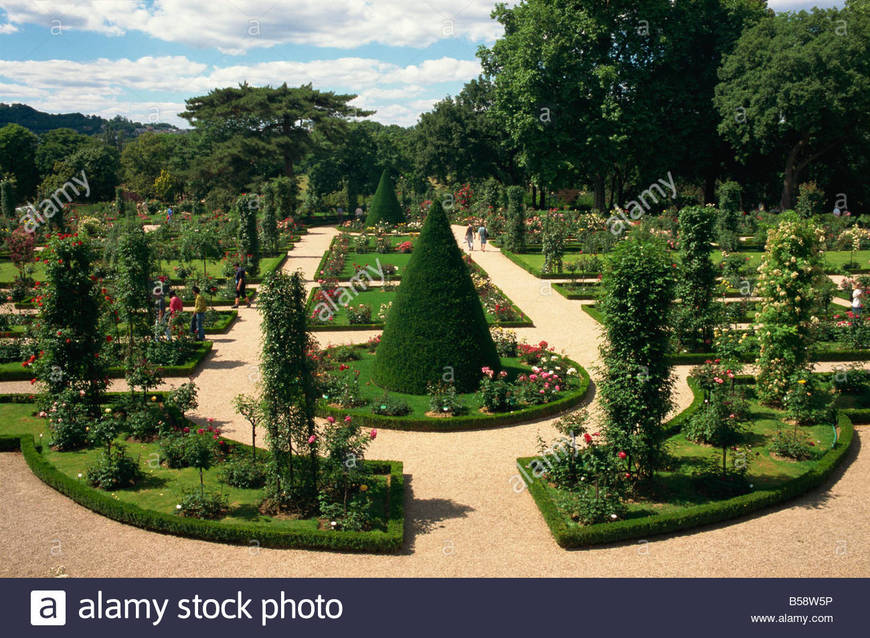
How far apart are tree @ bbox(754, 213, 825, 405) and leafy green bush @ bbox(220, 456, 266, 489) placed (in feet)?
34.6

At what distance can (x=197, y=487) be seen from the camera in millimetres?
11258

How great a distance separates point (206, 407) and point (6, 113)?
173 m

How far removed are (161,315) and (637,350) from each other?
48.0ft

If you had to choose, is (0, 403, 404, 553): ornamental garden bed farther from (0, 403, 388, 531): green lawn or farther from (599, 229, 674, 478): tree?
(599, 229, 674, 478): tree

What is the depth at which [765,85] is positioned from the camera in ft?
134

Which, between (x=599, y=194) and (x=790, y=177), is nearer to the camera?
(x=790, y=177)

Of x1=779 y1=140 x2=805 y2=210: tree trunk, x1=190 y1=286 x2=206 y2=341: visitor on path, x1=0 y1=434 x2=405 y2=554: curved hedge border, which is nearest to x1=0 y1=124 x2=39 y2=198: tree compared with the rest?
x1=190 y1=286 x2=206 y2=341: visitor on path

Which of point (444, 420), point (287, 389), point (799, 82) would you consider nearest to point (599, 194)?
point (799, 82)

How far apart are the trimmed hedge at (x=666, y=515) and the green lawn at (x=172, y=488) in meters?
2.51

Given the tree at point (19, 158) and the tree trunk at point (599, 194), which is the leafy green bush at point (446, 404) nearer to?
the tree trunk at point (599, 194)

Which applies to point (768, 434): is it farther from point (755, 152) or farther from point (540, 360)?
point (755, 152)

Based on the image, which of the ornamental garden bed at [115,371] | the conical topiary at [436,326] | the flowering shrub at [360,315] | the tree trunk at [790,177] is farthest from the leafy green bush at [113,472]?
the tree trunk at [790,177]

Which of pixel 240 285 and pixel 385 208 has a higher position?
pixel 385 208

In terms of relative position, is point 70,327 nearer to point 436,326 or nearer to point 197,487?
point 197,487
